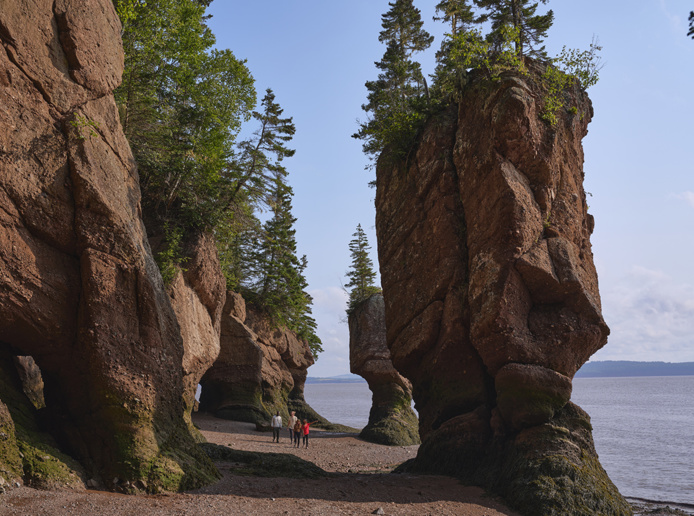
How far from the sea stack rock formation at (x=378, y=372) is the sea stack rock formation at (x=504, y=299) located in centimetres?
1627

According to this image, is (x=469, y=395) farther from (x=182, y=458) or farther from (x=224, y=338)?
(x=224, y=338)

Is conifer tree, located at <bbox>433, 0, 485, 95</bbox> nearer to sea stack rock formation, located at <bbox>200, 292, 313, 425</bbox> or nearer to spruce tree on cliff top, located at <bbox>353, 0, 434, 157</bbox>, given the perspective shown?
spruce tree on cliff top, located at <bbox>353, 0, 434, 157</bbox>

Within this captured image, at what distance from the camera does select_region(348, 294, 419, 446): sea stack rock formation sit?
35719 millimetres

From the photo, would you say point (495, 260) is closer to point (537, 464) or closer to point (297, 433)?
point (537, 464)

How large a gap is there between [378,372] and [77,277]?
2936 cm

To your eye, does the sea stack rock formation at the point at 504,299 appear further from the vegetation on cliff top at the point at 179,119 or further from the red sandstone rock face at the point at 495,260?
the vegetation on cliff top at the point at 179,119

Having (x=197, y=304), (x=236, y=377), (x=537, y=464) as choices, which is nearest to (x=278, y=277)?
(x=236, y=377)

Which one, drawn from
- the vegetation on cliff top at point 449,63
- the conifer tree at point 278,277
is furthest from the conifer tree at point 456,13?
the conifer tree at point 278,277

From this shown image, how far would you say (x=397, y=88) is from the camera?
2992cm

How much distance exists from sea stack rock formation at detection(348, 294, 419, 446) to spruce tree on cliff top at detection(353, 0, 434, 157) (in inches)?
624

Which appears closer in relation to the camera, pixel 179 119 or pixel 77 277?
pixel 77 277

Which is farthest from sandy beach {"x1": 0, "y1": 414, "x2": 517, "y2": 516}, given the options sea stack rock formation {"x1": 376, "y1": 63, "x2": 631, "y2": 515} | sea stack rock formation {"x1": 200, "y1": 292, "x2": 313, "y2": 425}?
sea stack rock formation {"x1": 200, "y1": 292, "x2": 313, "y2": 425}

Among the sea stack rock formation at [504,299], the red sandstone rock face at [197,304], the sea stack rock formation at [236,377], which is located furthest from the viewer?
the sea stack rock formation at [236,377]

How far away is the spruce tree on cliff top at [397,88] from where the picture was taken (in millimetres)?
21906
